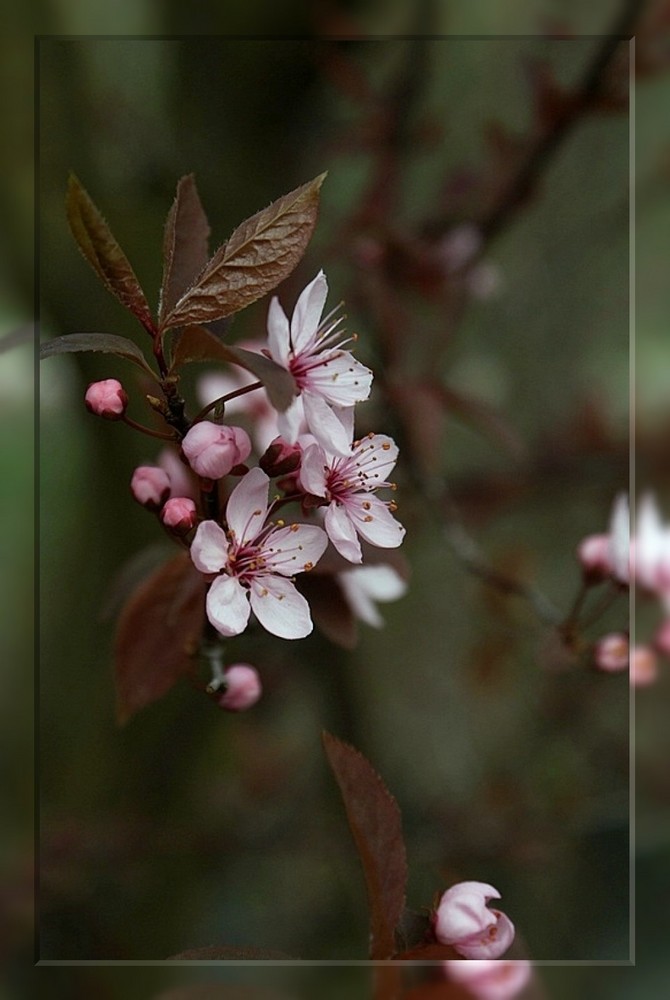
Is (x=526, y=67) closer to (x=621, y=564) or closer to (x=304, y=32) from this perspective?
(x=304, y=32)

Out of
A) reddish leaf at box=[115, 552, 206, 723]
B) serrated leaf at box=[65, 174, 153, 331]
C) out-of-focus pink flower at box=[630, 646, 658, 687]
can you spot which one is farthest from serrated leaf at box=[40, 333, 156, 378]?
out-of-focus pink flower at box=[630, 646, 658, 687]

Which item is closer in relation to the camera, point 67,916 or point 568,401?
point 67,916

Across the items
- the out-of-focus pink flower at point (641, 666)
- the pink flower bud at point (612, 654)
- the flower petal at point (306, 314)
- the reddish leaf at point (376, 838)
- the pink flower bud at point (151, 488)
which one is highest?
the flower petal at point (306, 314)

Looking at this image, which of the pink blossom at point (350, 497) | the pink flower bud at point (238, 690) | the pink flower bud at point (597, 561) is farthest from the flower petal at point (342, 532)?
the pink flower bud at point (597, 561)

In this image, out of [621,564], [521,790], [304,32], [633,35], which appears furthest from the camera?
[521,790]

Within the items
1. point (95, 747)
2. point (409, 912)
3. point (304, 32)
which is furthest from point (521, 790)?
point (304, 32)

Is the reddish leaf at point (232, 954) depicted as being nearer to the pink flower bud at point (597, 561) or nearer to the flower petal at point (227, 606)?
the flower petal at point (227, 606)
